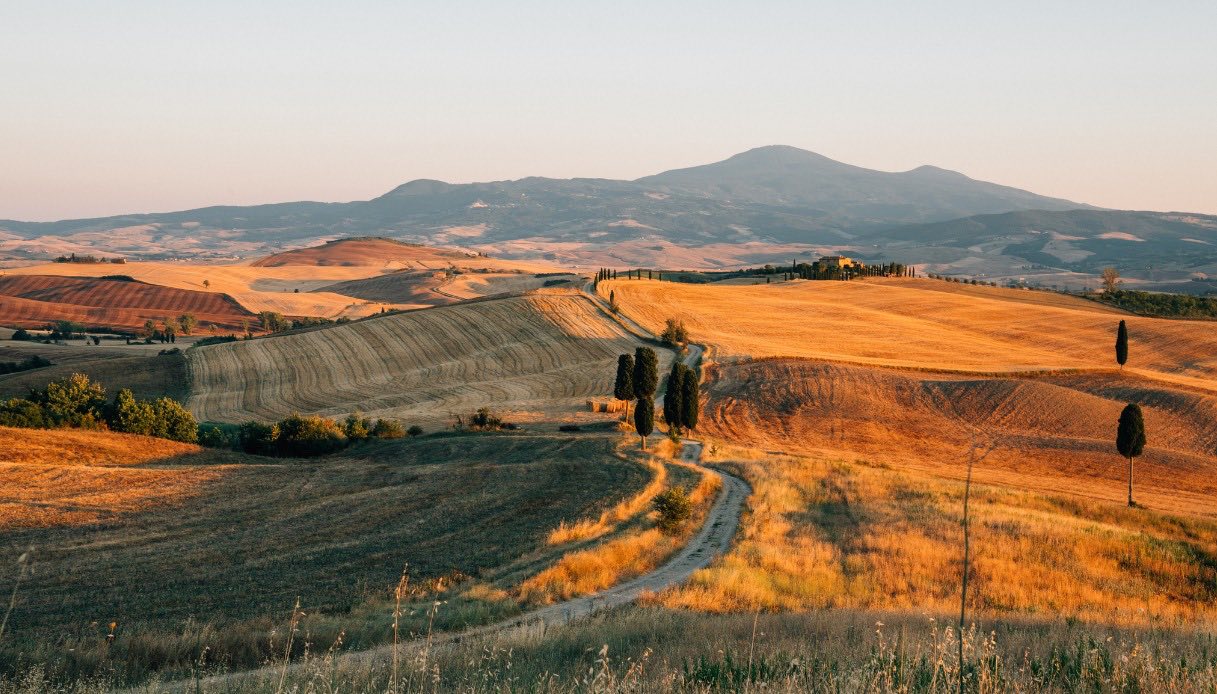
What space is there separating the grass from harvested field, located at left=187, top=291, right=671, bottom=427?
24.2m

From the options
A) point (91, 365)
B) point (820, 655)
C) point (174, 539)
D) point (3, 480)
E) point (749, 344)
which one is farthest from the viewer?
point (749, 344)

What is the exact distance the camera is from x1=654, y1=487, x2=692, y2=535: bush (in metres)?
32.7

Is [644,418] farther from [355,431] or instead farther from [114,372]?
[114,372]

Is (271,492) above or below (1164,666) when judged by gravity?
below

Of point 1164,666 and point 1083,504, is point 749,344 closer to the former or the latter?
point 1083,504

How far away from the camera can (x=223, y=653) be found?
17.1 meters

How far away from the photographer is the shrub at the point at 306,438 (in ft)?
195

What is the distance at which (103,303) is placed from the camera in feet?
565

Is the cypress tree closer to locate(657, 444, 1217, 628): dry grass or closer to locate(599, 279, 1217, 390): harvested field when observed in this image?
locate(657, 444, 1217, 628): dry grass

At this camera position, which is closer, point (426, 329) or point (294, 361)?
point (294, 361)

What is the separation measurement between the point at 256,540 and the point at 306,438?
29.8m

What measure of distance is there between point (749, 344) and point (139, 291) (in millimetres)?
137002

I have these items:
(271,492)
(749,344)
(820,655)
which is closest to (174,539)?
(271,492)

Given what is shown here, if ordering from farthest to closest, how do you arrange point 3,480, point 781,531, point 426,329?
point 426,329, point 3,480, point 781,531
